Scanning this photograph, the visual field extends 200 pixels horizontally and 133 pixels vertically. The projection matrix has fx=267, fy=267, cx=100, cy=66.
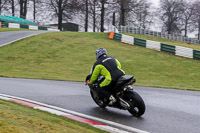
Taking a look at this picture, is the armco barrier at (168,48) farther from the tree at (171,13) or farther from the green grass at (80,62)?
the tree at (171,13)

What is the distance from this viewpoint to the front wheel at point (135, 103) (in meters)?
6.09

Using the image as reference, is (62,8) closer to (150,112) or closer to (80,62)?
(80,62)

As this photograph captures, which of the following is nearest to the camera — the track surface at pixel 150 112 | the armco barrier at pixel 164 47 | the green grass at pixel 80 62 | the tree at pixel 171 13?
the track surface at pixel 150 112

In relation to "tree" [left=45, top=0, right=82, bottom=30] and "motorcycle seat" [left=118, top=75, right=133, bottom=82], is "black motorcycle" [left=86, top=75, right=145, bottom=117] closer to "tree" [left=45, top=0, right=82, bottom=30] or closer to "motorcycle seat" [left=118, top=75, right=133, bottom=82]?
"motorcycle seat" [left=118, top=75, right=133, bottom=82]

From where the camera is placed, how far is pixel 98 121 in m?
5.73

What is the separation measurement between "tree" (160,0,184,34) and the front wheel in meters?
66.7

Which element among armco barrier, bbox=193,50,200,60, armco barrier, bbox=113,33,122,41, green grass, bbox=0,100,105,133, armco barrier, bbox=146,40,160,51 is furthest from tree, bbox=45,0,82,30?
green grass, bbox=0,100,105,133

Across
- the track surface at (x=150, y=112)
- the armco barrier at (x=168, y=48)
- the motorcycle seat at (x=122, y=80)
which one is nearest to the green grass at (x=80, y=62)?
the armco barrier at (x=168, y=48)

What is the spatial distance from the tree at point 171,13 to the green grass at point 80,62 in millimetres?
45006

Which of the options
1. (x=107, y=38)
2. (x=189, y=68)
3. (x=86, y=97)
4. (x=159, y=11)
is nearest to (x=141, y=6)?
(x=107, y=38)

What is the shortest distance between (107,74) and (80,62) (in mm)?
14691

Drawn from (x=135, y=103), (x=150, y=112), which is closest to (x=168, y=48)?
(x=150, y=112)

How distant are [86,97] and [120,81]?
110 inches

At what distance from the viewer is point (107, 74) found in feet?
21.0
